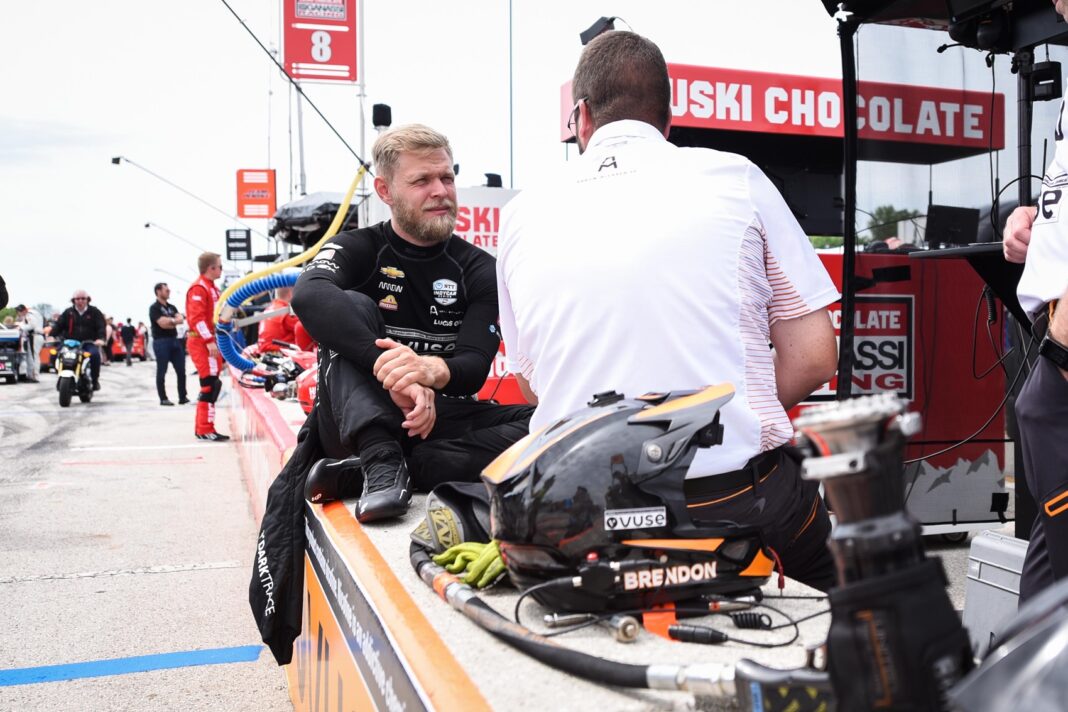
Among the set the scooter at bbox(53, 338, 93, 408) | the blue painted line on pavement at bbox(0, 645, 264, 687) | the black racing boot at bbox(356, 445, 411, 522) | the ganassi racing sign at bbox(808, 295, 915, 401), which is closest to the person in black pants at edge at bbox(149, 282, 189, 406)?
the scooter at bbox(53, 338, 93, 408)

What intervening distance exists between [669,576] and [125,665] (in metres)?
2.90

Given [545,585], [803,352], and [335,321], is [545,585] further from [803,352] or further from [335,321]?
[335,321]

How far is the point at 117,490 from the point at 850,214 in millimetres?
6092

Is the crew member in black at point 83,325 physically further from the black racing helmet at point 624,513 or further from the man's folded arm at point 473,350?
the black racing helmet at point 624,513

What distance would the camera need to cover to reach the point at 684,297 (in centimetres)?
171

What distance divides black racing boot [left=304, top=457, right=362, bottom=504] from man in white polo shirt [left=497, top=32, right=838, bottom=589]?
38.9 inches

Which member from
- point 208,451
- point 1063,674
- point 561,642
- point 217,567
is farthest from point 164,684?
point 208,451

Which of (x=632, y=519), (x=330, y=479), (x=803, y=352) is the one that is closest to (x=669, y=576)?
(x=632, y=519)

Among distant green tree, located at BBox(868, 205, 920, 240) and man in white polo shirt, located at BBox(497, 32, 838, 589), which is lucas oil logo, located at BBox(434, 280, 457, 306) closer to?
man in white polo shirt, located at BBox(497, 32, 838, 589)

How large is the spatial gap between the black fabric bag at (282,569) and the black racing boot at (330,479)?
0.08 m

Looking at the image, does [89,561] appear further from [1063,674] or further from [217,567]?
[1063,674]

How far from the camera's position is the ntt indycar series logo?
143 centimetres

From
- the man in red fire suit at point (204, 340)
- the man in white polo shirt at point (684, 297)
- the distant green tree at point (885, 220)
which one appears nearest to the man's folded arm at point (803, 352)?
the man in white polo shirt at point (684, 297)

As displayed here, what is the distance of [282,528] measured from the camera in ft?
9.25
